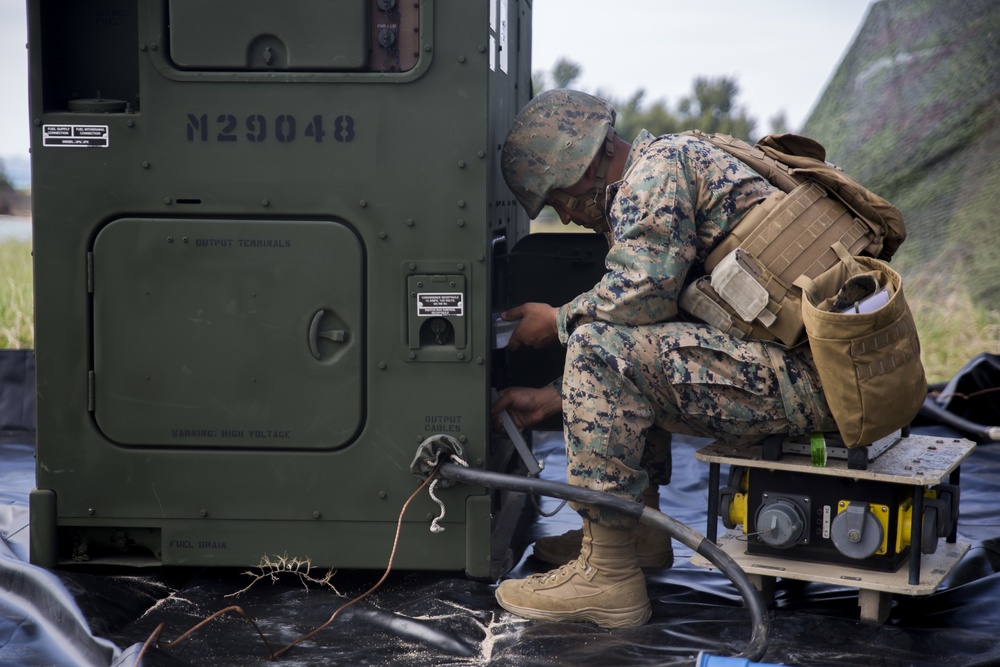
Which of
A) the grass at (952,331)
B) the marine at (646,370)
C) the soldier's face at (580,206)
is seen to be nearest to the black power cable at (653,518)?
the marine at (646,370)

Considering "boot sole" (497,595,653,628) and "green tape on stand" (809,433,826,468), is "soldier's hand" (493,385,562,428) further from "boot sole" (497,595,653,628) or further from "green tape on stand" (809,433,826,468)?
"green tape on stand" (809,433,826,468)

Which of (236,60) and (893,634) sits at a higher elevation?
(236,60)

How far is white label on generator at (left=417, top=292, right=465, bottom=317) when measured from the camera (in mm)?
2822

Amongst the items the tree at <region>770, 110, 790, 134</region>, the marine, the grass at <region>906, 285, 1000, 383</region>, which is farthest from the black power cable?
the tree at <region>770, 110, 790, 134</region>

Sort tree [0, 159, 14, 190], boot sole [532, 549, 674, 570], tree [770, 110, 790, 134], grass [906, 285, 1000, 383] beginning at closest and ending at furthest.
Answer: boot sole [532, 549, 674, 570], grass [906, 285, 1000, 383], tree [0, 159, 14, 190], tree [770, 110, 790, 134]

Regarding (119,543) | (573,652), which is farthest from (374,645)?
(119,543)

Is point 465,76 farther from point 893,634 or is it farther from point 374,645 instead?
Answer: point 893,634

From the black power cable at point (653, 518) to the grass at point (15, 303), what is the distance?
345cm

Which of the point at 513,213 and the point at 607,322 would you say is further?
the point at 513,213

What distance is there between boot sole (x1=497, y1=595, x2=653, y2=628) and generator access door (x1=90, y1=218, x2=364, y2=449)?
694mm

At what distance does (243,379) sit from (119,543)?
62cm

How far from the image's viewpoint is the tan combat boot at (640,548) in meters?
3.21

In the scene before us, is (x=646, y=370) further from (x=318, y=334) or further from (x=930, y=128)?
(x=930, y=128)

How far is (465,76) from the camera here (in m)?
2.76
